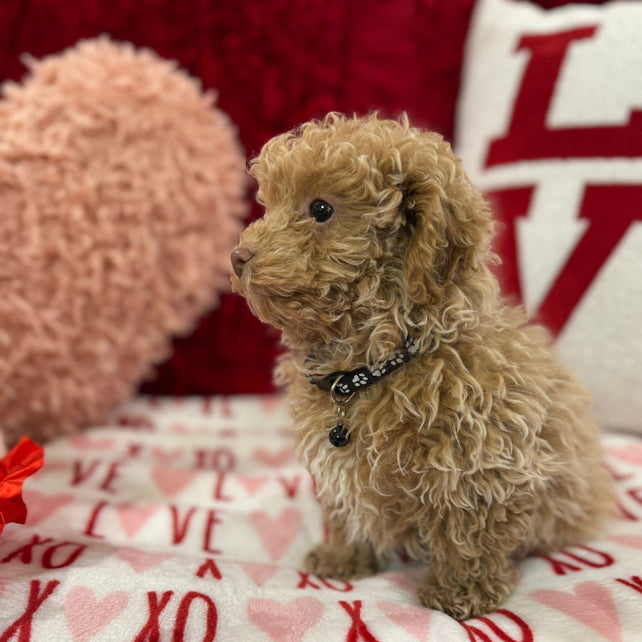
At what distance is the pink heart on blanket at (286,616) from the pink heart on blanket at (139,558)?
0.11m

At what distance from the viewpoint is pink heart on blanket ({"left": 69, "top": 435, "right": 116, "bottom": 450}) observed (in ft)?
3.25

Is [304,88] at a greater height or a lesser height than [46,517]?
greater

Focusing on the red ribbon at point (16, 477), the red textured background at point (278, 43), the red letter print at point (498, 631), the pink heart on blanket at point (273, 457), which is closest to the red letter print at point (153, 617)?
the red ribbon at point (16, 477)

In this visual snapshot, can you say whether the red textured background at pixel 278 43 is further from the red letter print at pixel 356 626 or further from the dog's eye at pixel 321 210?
the red letter print at pixel 356 626

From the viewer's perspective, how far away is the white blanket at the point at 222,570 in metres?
0.57

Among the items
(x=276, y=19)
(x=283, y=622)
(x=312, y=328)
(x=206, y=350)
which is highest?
(x=276, y=19)

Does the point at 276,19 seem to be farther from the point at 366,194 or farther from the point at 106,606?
the point at 106,606

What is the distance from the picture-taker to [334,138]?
0.56 m

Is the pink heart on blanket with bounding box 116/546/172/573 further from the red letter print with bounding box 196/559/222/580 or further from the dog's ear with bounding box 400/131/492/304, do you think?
the dog's ear with bounding box 400/131/492/304

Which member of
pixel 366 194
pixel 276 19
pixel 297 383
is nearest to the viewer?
pixel 366 194

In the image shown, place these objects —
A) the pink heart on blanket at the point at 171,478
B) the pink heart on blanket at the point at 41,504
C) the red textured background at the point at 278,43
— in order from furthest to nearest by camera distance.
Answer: the red textured background at the point at 278,43, the pink heart on blanket at the point at 171,478, the pink heart on blanket at the point at 41,504

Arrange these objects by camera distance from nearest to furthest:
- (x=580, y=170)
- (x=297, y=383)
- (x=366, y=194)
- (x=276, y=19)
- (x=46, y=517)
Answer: (x=366, y=194) → (x=297, y=383) → (x=46, y=517) → (x=580, y=170) → (x=276, y=19)

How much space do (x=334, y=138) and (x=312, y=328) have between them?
159mm

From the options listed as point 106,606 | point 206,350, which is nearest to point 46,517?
point 106,606
